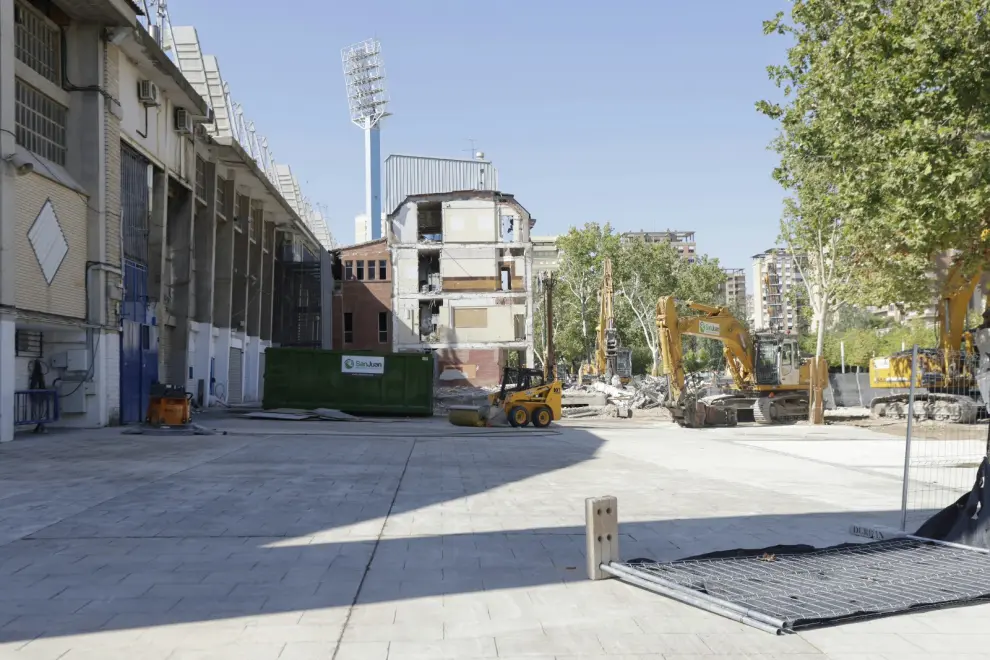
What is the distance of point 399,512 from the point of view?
33.3ft

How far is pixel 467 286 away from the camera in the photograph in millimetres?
54094

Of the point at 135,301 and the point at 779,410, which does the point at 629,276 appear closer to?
the point at 779,410

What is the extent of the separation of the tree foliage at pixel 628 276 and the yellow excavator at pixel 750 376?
36.2 meters

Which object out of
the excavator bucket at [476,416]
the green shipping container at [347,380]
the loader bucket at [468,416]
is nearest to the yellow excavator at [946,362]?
the excavator bucket at [476,416]

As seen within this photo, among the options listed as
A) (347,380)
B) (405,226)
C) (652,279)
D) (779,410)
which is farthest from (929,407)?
(652,279)

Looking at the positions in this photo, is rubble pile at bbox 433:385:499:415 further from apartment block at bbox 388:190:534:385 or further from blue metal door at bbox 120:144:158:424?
blue metal door at bbox 120:144:158:424

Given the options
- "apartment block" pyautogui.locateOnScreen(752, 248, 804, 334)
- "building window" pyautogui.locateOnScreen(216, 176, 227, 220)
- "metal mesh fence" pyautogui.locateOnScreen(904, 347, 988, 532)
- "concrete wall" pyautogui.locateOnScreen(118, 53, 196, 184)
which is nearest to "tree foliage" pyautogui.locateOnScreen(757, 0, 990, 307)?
"metal mesh fence" pyautogui.locateOnScreen(904, 347, 988, 532)

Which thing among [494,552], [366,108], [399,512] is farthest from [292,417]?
[366,108]

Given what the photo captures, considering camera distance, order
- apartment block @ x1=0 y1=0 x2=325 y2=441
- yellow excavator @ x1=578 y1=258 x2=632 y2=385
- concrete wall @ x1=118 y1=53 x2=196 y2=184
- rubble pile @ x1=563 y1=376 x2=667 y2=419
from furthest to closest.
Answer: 1. yellow excavator @ x1=578 y1=258 x2=632 y2=385
2. rubble pile @ x1=563 y1=376 x2=667 y2=419
3. concrete wall @ x1=118 y1=53 x2=196 y2=184
4. apartment block @ x1=0 y1=0 x2=325 y2=441

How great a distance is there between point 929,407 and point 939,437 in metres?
13.0

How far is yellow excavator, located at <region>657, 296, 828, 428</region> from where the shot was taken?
3120cm

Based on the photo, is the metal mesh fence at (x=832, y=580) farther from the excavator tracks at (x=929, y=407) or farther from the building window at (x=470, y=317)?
the building window at (x=470, y=317)

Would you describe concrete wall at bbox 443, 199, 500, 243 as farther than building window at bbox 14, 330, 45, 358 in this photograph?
Yes

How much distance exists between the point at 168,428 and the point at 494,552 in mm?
16396
